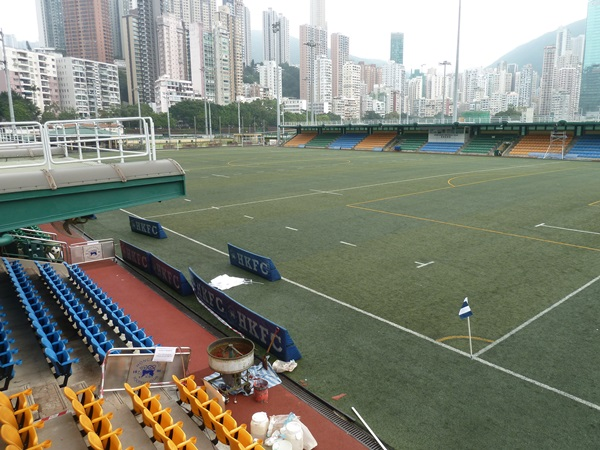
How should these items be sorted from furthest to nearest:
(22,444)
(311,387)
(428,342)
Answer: (428,342) < (311,387) < (22,444)

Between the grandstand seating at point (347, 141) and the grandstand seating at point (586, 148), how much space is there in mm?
34129

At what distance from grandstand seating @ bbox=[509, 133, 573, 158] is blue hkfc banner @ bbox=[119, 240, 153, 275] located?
2275 inches

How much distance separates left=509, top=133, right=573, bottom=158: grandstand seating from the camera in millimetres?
60312

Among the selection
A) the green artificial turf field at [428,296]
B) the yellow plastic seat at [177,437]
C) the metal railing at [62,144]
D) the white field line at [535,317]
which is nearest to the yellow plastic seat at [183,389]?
the yellow plastic seat at [177,437]

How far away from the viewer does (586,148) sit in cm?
5844

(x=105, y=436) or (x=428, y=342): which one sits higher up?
(x=105, y=436)

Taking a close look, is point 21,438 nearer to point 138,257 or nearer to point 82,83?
point 138,257

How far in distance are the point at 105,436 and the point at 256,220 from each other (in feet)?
57.2

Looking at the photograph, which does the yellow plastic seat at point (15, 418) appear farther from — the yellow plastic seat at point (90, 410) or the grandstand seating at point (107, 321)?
the grandstand seating at point (107, 321)

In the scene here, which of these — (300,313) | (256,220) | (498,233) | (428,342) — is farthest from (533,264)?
(256,220)

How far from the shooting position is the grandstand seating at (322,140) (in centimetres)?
8612

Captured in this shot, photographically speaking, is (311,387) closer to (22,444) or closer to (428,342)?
(428,342)

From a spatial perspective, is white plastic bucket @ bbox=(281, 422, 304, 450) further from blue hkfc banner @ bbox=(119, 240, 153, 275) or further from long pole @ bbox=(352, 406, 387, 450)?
blue hkfc banner @ bbox=(119, 240, 153, 275)

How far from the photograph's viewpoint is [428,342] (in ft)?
34.6
